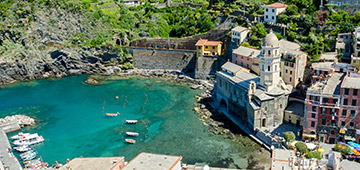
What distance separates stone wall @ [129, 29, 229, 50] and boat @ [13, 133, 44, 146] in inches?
1614

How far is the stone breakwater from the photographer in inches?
2222

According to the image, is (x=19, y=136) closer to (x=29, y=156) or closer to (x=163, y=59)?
(x=29, y=156)

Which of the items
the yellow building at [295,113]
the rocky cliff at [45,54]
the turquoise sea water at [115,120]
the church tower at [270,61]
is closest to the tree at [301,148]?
the turquoise sea water at [115,120]

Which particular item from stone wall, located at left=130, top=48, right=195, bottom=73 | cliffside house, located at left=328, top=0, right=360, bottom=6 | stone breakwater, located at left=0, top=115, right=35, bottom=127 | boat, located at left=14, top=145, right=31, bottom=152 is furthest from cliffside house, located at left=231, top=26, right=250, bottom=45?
boat, located at left=14, top=145, right=31, bottom=152

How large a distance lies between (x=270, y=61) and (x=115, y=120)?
26.8 meters

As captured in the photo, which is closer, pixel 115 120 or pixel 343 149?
pixel 343 149

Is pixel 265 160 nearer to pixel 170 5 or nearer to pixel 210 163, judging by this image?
pixel 210 163

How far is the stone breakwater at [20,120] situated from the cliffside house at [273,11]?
161 ft

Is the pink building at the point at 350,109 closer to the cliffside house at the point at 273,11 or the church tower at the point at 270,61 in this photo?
the church tower at the point at 270,61

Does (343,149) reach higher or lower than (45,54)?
lower

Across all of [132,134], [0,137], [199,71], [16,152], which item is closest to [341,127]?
[132,134]

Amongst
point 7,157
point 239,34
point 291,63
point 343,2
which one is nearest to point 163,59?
point 239,34

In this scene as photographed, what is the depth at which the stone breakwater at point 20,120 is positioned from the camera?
5644cm

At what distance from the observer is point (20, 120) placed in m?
57.1
